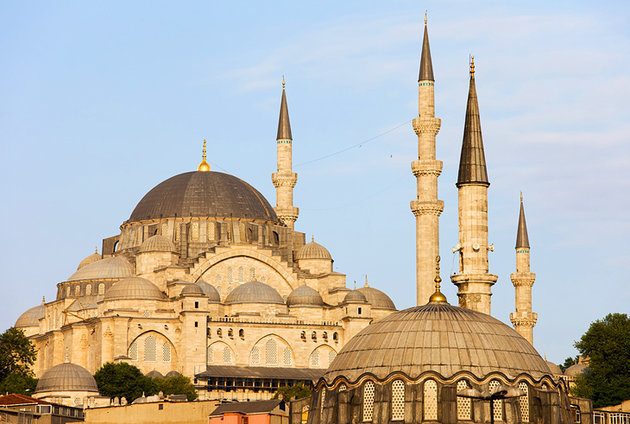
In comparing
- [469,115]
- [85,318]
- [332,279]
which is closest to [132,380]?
[85,318]

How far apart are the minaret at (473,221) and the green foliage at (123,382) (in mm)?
22581

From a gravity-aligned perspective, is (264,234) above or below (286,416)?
above

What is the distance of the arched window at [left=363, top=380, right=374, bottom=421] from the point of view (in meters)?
34.8

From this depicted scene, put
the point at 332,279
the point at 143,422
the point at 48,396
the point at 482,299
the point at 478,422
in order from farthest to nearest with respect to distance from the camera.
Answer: the point at 332,279 < the point at 48,396 < the point at 143,422 < the point at 482,299 < the point at 478,422

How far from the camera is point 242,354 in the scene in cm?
7700

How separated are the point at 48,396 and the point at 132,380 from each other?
5.13 meters

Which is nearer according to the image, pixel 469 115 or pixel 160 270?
pixel 469 115

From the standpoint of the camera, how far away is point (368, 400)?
35.0m

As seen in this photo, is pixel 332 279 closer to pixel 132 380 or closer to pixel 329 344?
pixel 329 344

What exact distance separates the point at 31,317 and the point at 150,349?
18.3 meters

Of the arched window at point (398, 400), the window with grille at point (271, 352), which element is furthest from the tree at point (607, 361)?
the arched window at point (398, 400)

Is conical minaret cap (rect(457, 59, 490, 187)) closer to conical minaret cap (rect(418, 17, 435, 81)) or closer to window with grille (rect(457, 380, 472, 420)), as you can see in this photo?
window with grille (rect(457, 380, 472, 420))

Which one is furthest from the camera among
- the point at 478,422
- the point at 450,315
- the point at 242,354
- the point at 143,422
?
the point at 242,354

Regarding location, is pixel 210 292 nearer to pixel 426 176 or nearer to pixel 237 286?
pixel 237 286
